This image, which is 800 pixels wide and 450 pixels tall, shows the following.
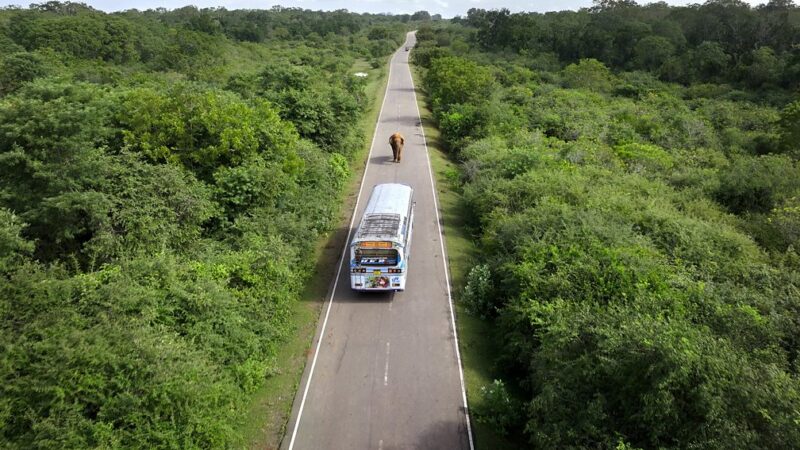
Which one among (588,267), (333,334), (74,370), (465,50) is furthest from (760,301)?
(465,50)

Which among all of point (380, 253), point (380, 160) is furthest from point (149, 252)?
point (380, 160)

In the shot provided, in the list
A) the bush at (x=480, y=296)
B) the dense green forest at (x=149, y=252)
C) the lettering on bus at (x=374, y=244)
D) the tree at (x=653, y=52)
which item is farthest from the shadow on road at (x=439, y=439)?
the tree at (x=653, y=52)

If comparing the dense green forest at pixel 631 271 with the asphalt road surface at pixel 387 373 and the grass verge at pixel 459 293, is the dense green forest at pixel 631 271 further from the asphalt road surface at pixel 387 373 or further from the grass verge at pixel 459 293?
the asphalt road surface at pixel 387 373

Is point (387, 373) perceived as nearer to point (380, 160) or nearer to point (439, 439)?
point (439, 439)

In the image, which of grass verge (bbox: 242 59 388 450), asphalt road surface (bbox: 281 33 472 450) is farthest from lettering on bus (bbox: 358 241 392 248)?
grass verge (bbox: 242 59 388 450)

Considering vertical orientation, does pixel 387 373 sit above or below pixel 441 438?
above
